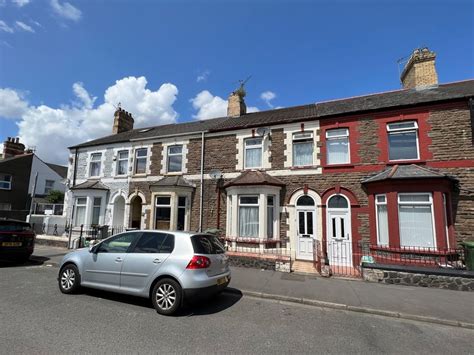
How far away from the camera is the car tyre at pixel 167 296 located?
16.2 feet

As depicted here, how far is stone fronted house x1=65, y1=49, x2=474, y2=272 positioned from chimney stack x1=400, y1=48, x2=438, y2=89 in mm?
43

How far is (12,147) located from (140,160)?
63.3 feet

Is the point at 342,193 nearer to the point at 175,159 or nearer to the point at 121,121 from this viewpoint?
the point at 175,159

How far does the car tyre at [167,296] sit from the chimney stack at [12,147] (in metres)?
29.3

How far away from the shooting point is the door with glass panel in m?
11.3

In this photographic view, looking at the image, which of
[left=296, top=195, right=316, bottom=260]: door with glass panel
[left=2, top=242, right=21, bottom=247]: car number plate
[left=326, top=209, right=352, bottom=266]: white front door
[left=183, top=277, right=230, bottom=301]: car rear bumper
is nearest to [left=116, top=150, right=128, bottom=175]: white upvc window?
[left=2, top=242, right=21, bottom=247]: car number plate

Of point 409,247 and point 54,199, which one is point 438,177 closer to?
point 409,247

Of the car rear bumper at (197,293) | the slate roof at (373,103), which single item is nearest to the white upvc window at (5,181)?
the slate roof at (373,103)

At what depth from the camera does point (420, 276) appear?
25.2 ft

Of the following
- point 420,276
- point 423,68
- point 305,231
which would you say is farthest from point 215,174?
point 423,68

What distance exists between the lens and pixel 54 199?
83.6ft

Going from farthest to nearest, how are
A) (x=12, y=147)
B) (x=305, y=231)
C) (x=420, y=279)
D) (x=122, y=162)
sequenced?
1. (x=12, y=147)
2. (x=122, y=162)
3. (x=305, y=231)
4. (x=420, y=279)

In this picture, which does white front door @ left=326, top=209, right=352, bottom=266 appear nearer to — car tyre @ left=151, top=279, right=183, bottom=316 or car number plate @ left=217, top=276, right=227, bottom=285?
car number plate @ left=217, top=276, right=227, bottom=285

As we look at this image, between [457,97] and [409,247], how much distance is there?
608 cm
